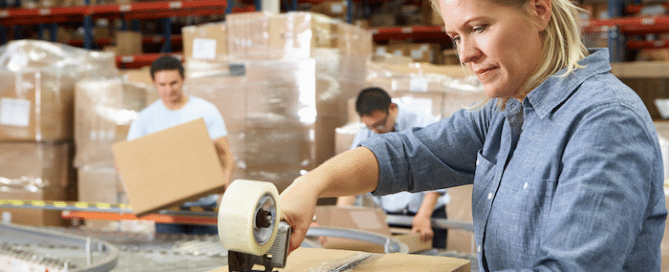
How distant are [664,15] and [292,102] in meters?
4.92

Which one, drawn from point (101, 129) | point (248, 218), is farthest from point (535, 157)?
point (101, 129)

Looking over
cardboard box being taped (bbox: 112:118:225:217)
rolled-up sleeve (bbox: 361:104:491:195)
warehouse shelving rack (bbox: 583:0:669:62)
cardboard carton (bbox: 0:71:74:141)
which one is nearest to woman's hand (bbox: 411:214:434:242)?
cardboard box being taped (bbox: 112:118:225:217)

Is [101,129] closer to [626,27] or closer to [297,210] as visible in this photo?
[297,210]

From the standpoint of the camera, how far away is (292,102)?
10.3 feet

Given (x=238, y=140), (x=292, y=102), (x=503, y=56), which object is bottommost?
(x=238, y=140)

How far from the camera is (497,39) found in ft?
2.58

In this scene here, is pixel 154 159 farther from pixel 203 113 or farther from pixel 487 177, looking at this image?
pixel 487 177

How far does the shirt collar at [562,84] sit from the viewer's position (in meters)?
0.79

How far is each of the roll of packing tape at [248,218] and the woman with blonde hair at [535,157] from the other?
0.30 ft

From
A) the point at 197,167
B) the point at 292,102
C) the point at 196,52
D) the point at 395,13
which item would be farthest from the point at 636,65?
the point at 197,167

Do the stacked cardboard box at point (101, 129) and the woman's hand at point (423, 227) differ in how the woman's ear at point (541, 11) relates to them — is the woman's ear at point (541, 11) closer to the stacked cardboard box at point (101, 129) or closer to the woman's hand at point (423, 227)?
the woman's hand at point (423, 227)

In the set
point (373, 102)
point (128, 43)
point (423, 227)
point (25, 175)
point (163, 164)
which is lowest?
point (25, 175)

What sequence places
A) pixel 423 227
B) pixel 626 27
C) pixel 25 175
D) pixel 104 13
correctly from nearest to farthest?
pixel 423 227 → pixel 25 175 → pixel 626 27 → pixel 104 13

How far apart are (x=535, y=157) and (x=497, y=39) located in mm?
176
